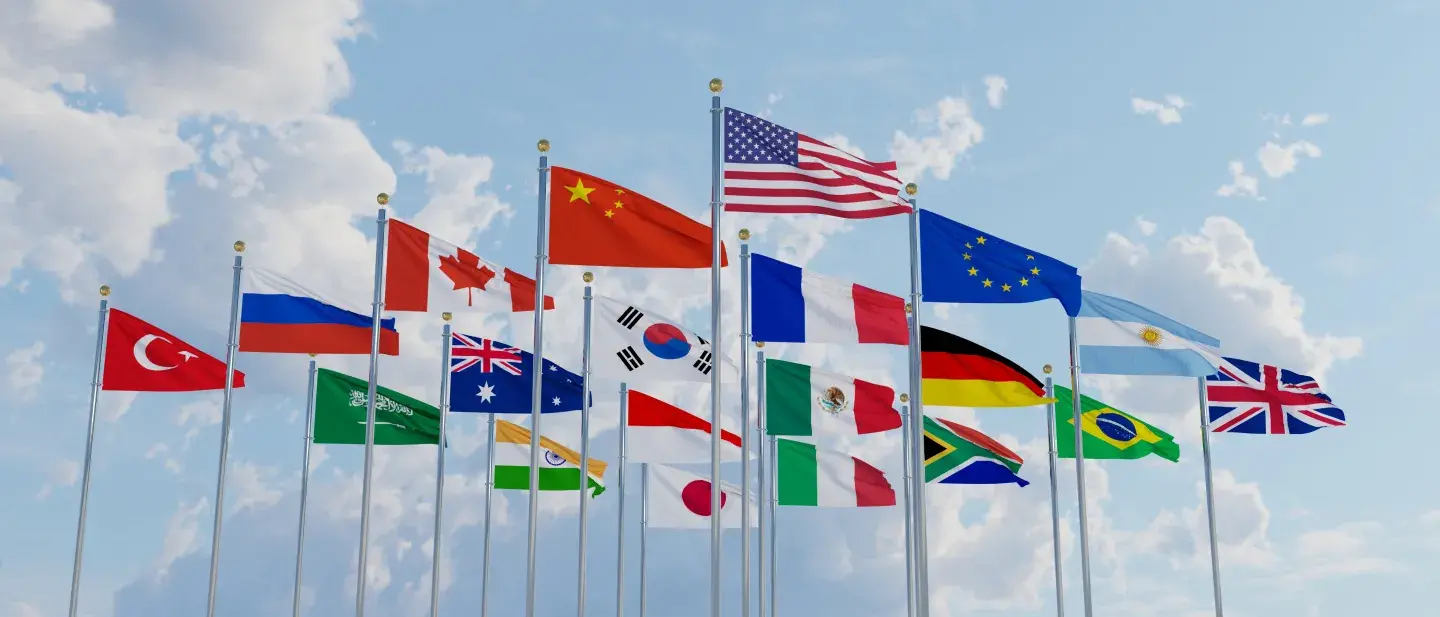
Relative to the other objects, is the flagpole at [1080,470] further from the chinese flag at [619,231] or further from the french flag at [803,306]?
the chinese flag at [619,231]

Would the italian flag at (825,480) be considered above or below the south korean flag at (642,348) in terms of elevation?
below

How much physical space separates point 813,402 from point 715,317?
10497 mm

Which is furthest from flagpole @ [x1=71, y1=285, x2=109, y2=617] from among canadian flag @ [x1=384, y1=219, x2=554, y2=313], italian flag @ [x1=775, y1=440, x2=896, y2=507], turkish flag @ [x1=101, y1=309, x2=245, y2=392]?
italian flag @ [x1=775, y1=440, x2=896, y2=507]

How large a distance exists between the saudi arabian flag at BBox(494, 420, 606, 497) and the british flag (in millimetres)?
16407

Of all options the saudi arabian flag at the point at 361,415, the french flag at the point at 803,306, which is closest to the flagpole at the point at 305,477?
the saudi arabian flag at the point at 361,415

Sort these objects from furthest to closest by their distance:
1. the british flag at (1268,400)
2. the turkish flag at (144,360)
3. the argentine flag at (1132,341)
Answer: the british flag at (1268,400), the argentine flag at (1132,341), the turkish flag at (144,360)

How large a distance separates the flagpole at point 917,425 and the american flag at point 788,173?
4.36 ft

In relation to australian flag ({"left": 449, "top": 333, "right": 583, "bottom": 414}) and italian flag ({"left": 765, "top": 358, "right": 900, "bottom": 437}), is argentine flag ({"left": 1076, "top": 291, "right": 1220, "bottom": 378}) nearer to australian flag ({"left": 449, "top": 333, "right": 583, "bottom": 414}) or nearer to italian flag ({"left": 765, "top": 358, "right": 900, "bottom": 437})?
italian flag ({"left": 765, "top": 358, "right": 900, "bottom": 437})

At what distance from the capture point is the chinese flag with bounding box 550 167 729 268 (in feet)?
69.8

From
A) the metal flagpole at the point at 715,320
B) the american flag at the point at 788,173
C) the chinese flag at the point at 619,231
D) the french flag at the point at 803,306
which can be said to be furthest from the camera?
the french flag at the point at 803,306

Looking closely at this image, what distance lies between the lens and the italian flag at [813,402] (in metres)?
30.4

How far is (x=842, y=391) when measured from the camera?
3038 cm

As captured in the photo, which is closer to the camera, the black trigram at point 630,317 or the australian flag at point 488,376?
the black trigram at point 630,317

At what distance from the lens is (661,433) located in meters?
30.4
